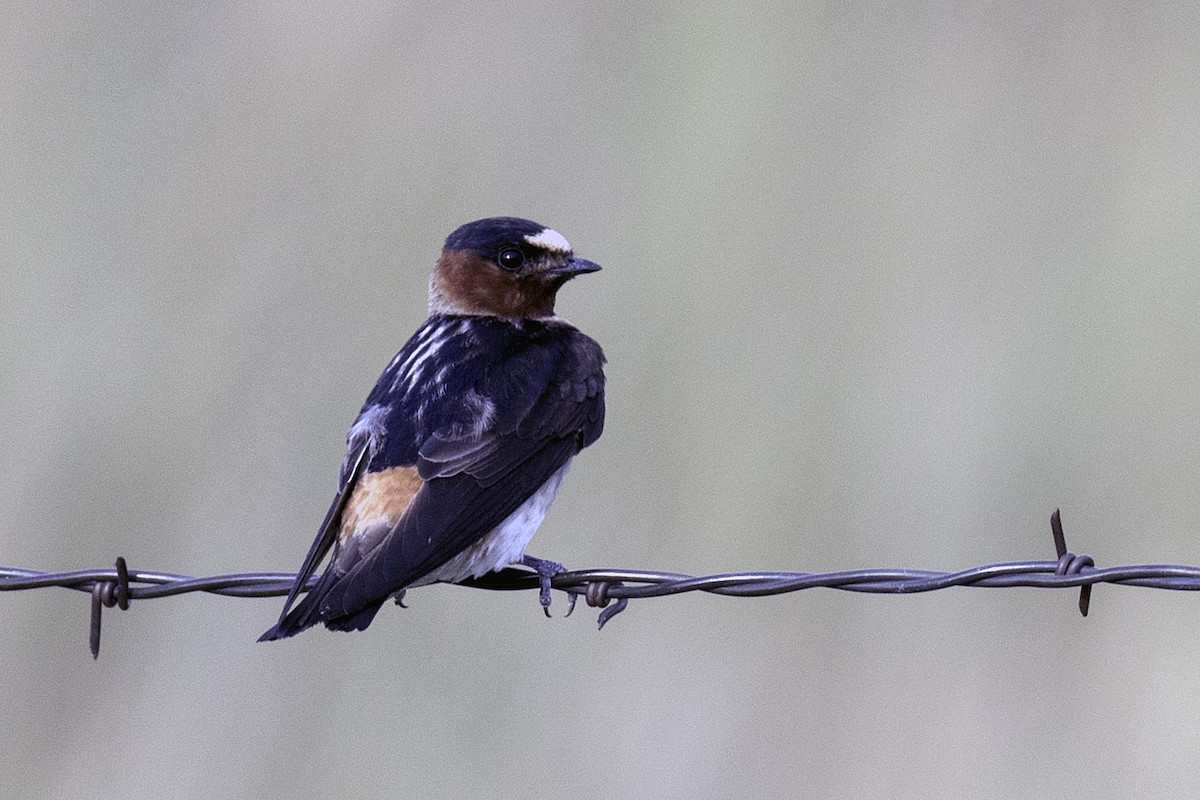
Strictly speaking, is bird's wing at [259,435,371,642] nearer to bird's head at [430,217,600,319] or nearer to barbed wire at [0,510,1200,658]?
barbed wire at [0,510,1200,658]

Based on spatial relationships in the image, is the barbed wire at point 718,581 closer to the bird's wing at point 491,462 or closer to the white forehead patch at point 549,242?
the bird's wing at point 491,462

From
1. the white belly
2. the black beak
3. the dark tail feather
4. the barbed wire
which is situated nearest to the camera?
the barbed wire

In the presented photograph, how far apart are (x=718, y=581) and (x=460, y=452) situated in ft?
3.26

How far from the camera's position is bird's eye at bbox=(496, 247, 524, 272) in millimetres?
4703

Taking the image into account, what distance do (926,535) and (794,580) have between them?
4339 millimetres

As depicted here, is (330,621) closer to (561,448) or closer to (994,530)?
(561,448)

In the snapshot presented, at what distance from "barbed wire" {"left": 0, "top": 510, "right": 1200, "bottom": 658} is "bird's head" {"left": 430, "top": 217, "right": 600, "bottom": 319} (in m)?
1.34

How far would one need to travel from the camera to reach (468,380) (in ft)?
13.3

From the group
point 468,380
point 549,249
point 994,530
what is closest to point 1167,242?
point 994,530

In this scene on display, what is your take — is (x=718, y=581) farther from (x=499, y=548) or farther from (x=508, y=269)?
(x=508, y=269)

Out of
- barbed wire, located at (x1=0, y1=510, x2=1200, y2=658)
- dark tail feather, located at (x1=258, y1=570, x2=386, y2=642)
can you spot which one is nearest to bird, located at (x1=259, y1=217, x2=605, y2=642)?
dark tail feather, located at (x1=258, y1=570, x2=386, y2=642)

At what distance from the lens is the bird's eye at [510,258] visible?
4.70m

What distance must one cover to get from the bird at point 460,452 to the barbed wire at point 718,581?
0.18m

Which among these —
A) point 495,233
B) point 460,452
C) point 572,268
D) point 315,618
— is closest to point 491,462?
point 460,452
